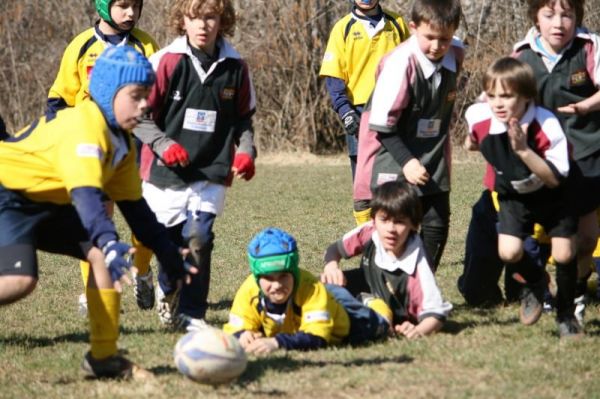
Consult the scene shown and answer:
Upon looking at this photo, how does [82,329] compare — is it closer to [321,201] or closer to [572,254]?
[572,254]

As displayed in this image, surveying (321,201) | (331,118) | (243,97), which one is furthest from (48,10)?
(243,97)

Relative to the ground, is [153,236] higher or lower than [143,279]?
higher

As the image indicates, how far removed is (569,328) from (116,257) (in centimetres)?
244

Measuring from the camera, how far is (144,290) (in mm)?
7195

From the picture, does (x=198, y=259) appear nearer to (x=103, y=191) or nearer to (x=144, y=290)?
(x=144, y=290)

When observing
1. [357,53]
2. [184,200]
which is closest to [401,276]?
[184,200]

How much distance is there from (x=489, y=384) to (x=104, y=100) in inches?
81.2

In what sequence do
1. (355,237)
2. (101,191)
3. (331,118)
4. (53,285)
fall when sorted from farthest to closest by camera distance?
(331,118) → (53,285) → (355,237) → (101,191)

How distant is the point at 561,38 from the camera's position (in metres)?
6.31

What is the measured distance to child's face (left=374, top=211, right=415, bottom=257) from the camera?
19.6 feet

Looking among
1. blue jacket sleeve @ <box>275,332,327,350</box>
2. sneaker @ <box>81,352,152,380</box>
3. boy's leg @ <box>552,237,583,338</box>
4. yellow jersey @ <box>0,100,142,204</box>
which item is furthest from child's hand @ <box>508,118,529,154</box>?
sneaker @ <box>81,352,152,380</box>

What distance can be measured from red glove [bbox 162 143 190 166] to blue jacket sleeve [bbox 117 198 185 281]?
2.58ft

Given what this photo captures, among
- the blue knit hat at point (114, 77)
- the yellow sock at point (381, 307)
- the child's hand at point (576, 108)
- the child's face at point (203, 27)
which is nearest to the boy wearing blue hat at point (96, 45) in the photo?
the child's face at point (203, 27)

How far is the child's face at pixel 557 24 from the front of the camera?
6.23 metres
